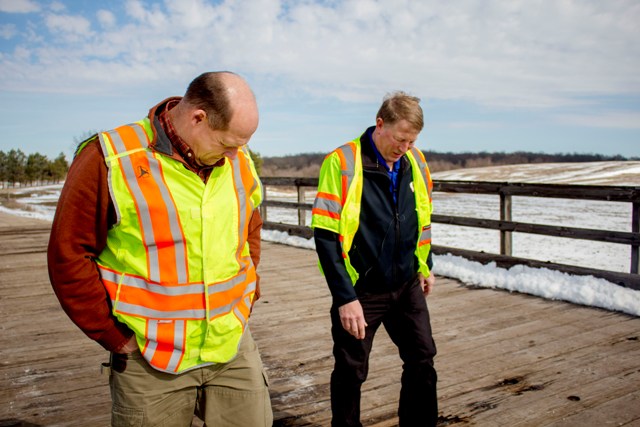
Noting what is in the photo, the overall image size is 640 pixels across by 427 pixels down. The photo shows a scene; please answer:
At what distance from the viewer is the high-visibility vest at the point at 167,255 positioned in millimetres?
1778

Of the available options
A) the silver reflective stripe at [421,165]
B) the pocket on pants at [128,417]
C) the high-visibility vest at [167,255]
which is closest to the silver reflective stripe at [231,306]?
the high-visibility vest at [167,255]

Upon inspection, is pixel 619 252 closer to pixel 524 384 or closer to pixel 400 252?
pixel 524 384

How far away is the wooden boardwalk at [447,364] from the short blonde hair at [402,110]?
5.57 feet

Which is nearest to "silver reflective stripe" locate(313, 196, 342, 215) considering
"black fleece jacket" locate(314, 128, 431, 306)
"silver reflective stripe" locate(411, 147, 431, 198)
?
"black fleece jacket" locate(314, 128, 431, 306)

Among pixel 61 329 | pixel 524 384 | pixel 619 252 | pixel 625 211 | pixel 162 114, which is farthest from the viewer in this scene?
pixel 625 211

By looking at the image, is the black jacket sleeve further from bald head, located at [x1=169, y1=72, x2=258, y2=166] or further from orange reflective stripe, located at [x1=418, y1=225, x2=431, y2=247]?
bald head, located at [x1=169, y1=72, x2=258, y2=166]

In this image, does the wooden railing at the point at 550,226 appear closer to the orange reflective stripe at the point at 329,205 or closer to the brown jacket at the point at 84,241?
the orange reflective stripe at the point at 329,205

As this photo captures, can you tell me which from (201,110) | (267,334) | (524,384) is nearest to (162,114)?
(201,110)

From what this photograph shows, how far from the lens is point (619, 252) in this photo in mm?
13695

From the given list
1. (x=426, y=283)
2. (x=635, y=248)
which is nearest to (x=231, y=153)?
(x=426, y=283)

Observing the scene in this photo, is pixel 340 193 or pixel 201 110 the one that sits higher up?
pixel 201 110

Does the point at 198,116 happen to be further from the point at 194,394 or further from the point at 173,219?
the point at 194,394

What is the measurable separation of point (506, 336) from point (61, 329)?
3.82 meters

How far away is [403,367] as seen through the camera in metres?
2.77
